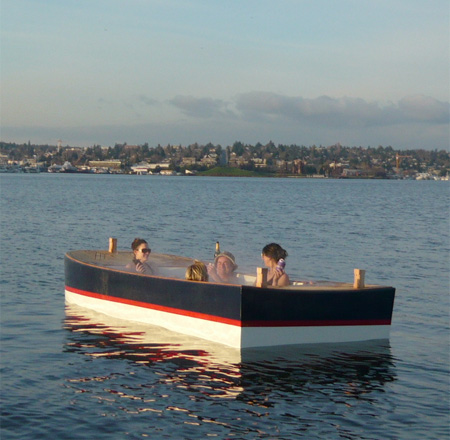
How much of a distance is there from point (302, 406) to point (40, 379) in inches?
172

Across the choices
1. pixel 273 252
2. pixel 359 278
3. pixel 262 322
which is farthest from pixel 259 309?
pixel 359 278

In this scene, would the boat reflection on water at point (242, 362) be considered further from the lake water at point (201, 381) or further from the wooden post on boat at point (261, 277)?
the wooden post on boat at point (261, 277)

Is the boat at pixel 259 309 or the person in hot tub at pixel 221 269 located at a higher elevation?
the person in hot tub at pixel 221 269

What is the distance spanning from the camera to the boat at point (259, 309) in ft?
47.0

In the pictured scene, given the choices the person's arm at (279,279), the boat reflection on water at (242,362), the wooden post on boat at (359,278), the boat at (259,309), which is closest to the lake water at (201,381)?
the boat reflection on water at (242,362)

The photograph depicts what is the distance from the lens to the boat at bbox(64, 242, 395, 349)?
1434 centimetres

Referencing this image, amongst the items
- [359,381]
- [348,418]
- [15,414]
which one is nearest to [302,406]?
[348,418]

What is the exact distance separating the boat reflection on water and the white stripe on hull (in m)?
0.12

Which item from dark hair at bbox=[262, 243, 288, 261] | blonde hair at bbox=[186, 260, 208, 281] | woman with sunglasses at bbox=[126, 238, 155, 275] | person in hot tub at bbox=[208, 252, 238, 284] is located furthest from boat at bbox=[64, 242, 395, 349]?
person in hot tub at bbox=[208, 252, 238, 284]

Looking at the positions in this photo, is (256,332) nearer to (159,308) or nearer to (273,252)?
(273,252)

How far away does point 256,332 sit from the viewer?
47.5ft

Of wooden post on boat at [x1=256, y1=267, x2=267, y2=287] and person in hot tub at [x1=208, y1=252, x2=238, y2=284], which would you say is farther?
person in hot tub at [x1=208, y1=252, x2=238, y2=284]

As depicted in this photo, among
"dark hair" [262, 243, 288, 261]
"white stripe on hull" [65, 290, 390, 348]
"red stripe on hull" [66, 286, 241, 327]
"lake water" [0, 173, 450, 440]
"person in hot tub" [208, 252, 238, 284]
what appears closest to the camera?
"lake water" [0, 173, 450, 440]

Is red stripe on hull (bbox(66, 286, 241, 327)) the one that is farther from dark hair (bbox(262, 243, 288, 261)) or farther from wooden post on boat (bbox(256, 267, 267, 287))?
dark hair (bbox(262, 243, 288, 261))
